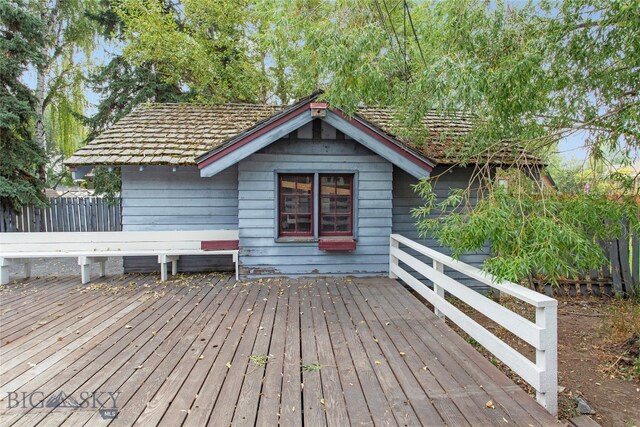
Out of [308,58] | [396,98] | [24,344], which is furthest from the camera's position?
[396,98]

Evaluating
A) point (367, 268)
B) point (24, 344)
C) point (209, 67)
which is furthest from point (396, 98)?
point (209, 67)

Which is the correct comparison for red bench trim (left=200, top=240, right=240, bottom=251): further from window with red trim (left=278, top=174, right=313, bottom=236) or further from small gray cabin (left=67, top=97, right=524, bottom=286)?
window with red trim (left=278, top=174, right=313, bottom=236)

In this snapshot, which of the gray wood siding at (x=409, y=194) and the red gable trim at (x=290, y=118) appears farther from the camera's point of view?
the gray wood siding at (x=409, y=194)

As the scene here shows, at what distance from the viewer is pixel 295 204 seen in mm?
6359

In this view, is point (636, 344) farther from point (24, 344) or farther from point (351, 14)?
point (24, 344)

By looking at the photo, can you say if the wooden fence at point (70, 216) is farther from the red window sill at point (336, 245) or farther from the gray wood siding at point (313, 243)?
the red window sill at point (336, 245)

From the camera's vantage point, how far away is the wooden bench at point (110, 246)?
6.01 metres

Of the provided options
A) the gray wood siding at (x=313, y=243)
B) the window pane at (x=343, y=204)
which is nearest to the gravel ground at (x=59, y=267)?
the gray wood siding at (x=313, y=243)

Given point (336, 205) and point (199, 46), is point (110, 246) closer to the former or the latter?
point (336, 205)

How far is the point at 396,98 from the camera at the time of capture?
Answer: 17.7 ft

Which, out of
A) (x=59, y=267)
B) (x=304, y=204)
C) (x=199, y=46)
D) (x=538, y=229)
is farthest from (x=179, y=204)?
(x=199, y=46)

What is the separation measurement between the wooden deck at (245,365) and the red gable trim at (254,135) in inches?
89.1

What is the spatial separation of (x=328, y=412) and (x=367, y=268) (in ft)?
13.5

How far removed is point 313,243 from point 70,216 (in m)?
9.78
